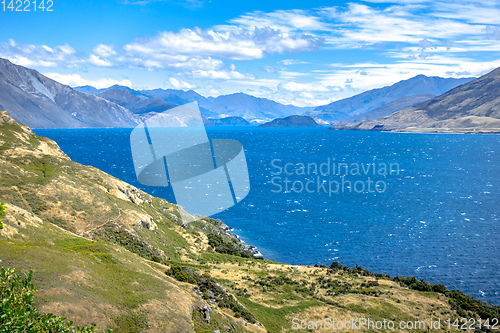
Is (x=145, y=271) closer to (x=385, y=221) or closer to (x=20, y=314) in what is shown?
(x=20, y=314)

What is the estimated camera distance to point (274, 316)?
4112cm

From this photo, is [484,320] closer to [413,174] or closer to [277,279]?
[277,279]

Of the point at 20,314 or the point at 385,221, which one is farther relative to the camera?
the point at 385,221

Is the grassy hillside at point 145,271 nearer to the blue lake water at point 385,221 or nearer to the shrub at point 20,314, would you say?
the shrub at point 20,314

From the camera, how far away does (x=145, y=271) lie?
1412 inches

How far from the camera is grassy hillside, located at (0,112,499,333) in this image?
27750 millimetres

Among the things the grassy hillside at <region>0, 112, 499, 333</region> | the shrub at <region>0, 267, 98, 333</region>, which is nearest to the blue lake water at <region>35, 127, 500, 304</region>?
the grassy hillside at <region>0, 112, 499, 333</region>

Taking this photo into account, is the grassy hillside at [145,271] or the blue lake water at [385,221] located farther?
the blue lake water at [385,221]

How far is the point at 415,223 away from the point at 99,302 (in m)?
87.9

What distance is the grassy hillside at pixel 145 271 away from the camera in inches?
1093

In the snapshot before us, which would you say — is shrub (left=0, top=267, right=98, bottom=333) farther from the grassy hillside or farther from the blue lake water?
the blue lake water

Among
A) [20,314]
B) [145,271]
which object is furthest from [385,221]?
[20,314]

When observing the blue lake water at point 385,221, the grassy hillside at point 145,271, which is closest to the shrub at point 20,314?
the grassy hillside at point 145,271

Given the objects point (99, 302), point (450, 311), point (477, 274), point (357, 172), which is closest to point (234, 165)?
point (357, 172)
